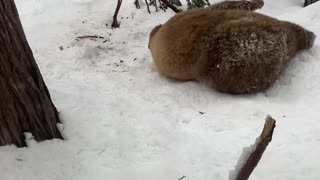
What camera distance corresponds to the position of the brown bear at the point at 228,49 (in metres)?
4.49

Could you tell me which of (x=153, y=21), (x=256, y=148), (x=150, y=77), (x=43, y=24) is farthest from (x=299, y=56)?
(x=43, y=24)

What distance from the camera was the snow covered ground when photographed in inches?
122

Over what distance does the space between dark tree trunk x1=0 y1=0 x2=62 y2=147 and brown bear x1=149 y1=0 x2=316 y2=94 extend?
6.06 ft

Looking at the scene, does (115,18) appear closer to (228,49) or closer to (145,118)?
(228,49)

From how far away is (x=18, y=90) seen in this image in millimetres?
2959

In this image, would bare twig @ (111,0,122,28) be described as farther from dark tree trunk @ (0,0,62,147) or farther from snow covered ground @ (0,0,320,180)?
dark tree trunk @ (0,0,62,147)

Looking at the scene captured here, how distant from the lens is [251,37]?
14.9 feet

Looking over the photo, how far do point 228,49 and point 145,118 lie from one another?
1.17 meters

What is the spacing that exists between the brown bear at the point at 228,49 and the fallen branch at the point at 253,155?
213cm

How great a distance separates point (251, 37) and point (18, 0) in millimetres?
4543

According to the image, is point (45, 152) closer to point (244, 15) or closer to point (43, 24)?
point (244, 15)

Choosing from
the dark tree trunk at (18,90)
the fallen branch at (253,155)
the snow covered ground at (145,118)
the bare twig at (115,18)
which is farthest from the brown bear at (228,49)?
the fallen branch at (253,155)

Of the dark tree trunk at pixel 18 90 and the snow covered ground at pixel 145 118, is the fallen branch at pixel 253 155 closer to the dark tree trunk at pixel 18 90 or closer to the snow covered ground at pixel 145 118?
A: the snow covered ground at pixel 145 118

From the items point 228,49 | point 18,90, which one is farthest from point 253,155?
point 228,49
